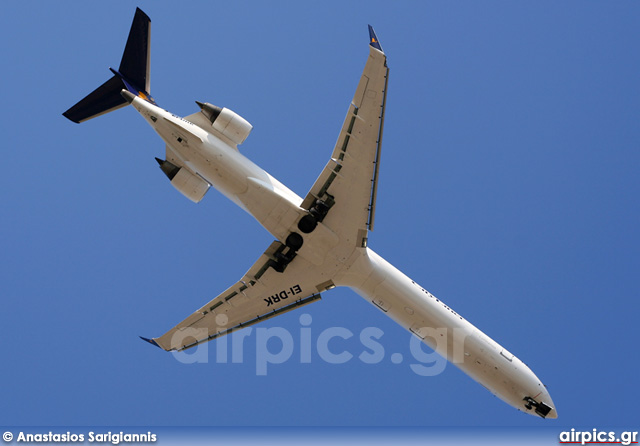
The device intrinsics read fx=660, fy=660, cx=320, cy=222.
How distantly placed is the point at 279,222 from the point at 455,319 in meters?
9.02

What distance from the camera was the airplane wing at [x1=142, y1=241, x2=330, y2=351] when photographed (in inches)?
1139

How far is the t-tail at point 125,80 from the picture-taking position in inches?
1134

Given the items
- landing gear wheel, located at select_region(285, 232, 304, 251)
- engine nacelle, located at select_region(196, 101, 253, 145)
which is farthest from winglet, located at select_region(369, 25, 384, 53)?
landing gear wheel, located at select_region(285, 232, 304, 251)

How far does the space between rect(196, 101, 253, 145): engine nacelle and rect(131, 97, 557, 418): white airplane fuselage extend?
0.42m

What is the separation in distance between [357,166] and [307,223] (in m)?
Answer: 3.12

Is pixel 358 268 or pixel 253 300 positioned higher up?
pixel 358 268

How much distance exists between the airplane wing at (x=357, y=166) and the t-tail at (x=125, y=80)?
8805mm

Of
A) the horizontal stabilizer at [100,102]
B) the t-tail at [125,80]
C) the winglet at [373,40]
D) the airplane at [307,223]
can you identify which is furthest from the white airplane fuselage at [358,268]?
the winglet at [373,40]

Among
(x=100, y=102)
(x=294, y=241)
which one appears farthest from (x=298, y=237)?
(x=100, y=102)

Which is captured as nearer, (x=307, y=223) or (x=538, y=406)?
(x=307, y=223)

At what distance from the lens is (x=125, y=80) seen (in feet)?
94.0

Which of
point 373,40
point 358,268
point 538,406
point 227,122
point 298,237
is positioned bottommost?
point 298,237

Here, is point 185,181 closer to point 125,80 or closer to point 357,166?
point 125,80

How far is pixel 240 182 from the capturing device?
86.2 ft
